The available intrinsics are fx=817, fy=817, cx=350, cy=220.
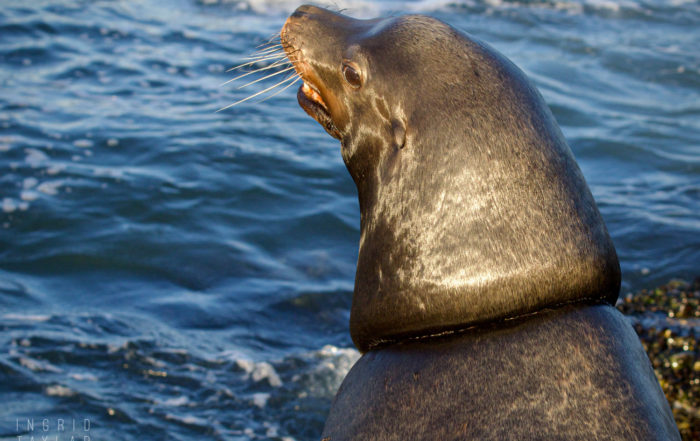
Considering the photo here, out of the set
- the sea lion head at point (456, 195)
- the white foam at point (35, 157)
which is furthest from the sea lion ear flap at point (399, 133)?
the white foam at point (35, 157)

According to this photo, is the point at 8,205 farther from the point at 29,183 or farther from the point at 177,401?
the point at 177,401

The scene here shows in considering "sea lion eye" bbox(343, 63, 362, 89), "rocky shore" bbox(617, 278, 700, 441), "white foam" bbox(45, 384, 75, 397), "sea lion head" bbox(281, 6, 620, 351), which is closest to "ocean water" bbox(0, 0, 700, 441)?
"white foam" bbox(45, 384, 75, 397)

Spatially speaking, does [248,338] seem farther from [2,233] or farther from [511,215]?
[511,215]

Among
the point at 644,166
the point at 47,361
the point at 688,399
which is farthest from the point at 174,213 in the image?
the point at 644,166

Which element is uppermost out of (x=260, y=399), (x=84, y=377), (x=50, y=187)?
(x=50, y=187)

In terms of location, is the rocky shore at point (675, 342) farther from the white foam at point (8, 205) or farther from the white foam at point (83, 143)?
the white foam at point (83, 143)

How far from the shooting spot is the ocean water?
5117 millimetres

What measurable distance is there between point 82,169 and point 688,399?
5.75 m

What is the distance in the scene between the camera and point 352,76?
3602 millimetres

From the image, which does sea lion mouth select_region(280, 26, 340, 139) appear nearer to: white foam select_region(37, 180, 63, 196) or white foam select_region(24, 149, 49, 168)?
white foam select_region(37, 180, 63, 196)

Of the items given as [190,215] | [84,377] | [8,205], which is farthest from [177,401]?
[8,205]

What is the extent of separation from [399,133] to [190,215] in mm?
4450

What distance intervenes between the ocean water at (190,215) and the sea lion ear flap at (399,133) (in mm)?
1980

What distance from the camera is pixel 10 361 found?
5.14m
